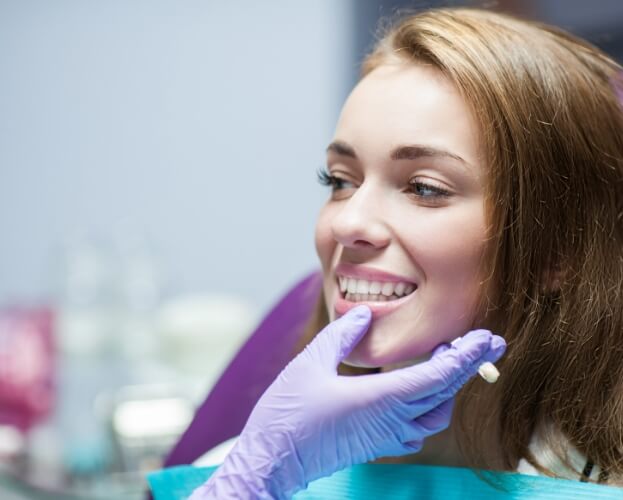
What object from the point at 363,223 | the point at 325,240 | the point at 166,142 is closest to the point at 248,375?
the point at 325,240

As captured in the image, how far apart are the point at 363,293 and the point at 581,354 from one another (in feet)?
0.90

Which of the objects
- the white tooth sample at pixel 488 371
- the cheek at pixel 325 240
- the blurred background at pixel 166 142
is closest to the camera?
the white tooth sample at pixel 488 371

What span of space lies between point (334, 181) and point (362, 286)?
176 millimetres

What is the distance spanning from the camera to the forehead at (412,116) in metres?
1.03

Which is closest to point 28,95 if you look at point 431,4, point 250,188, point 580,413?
point 250,188

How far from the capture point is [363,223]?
1.04m

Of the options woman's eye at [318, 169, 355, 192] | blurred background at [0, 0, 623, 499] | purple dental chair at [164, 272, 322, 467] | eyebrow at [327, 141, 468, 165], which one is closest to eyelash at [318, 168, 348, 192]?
woman's eye at [318, 169, 355, 192]

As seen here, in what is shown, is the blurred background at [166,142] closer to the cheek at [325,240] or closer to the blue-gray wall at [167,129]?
the blue-gray wall at [167,129]

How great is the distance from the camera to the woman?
100cm

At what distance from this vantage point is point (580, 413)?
107 cm

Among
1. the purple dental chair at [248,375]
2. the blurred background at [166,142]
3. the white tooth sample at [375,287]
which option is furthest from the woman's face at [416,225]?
the blurred background at [166,142]

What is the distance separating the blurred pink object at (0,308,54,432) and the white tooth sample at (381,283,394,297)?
4.67 ft

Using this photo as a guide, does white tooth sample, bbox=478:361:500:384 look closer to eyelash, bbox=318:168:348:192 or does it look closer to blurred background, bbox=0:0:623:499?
eyelash, bbox=318:168:348:192

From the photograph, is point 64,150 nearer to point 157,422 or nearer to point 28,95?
point 28,95
